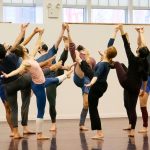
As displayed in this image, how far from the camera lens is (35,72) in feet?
20.4

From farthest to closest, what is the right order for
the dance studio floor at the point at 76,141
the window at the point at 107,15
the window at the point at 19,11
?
the window at the point at 107,15, the window at the point at 19,11, the dance studio floor at the point at 76,141

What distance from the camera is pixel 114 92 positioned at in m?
9.97

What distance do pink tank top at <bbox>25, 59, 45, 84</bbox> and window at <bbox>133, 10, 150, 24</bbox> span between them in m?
6.75

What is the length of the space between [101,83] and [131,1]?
21.7 ft

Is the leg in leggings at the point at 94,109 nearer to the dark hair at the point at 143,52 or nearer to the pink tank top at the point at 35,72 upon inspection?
the pink tank top at the point at 35,72

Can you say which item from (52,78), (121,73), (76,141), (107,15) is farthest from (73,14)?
(76,141)

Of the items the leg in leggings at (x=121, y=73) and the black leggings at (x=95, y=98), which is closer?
the black leggings at (x=95, y=98)

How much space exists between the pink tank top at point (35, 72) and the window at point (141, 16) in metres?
6.75

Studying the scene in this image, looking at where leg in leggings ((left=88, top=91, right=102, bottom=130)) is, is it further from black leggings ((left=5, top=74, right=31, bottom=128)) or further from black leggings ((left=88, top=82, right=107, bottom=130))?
black leggings ((left=5, top=74, right=31, bottom=128))

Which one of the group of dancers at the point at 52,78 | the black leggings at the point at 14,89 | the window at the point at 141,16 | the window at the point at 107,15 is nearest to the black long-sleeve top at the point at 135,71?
the group of dancers at the point at 52,78

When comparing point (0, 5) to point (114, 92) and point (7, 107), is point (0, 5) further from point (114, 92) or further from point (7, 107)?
point (7, 107)

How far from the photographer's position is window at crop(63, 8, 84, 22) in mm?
11789

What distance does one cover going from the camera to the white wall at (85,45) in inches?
374

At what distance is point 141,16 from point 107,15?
3.01 feet
